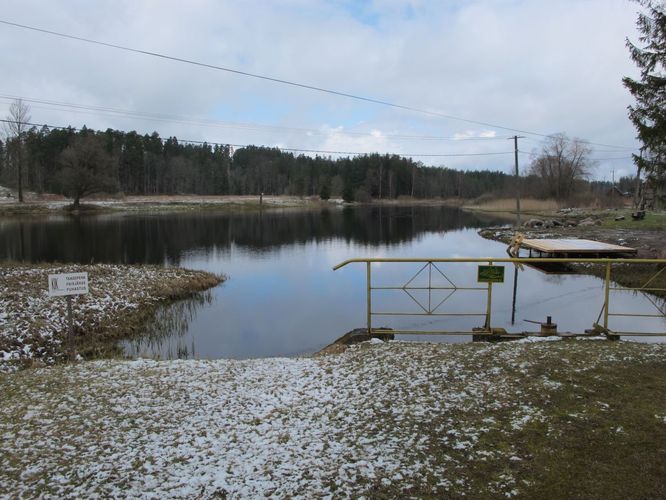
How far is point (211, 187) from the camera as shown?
11531cm

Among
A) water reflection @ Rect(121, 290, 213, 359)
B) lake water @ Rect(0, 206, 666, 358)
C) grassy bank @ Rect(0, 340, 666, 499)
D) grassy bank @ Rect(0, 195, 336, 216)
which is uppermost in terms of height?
grassy bank @ Rect(0, 195, 336, 216)

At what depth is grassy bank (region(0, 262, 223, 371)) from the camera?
1024 centimetres

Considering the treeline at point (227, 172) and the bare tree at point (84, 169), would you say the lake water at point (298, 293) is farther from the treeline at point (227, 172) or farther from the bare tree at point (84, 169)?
Answer: the treeline at point (227, 172)

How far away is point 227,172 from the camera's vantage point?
123 meters

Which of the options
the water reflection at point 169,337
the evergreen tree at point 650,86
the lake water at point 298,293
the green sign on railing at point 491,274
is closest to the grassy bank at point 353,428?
the green sign on railing at point 491,274

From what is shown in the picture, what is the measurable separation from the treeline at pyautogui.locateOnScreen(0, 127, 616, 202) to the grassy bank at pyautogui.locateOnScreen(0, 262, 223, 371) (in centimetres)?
4945

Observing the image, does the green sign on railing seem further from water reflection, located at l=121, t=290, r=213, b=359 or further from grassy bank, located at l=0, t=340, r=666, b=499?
water reflection, located at l=121, t=290, r=213, b=359

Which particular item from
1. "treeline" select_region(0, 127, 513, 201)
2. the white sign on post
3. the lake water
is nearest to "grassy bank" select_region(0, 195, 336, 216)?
"treeline" select_region(0, 127, 513, 201)

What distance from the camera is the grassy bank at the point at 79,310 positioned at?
403 inches

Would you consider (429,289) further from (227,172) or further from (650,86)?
(227,172)

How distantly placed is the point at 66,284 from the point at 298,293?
32.5ft

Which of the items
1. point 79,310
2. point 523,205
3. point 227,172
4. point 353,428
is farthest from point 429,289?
point 227,172

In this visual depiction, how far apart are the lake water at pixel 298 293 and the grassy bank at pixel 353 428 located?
399 centimetres

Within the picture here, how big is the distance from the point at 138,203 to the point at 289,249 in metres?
54.4
